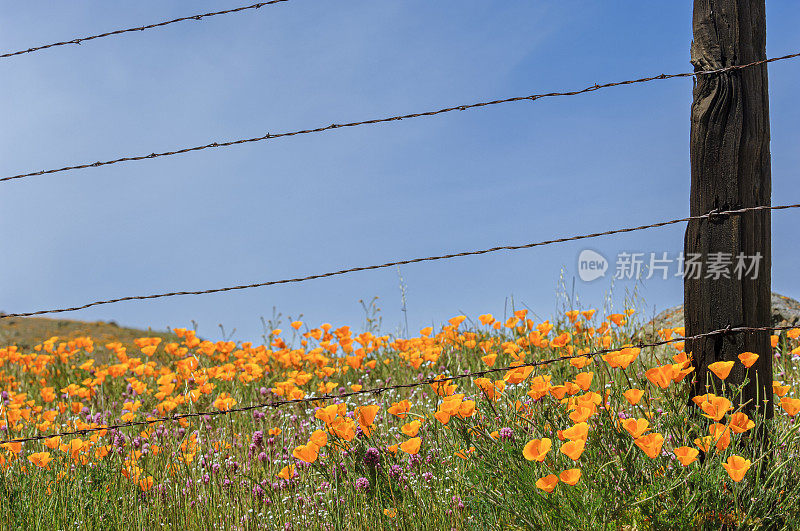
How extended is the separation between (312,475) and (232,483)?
41 centimetres

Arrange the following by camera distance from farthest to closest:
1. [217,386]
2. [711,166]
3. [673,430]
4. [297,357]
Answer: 1. [217,386]
2. [297,357]
3. [711,166]
4. [673,430]

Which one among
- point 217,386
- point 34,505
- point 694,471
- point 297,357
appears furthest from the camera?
point 217,386

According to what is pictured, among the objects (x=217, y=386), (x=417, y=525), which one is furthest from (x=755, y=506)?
(x=217, y=386)

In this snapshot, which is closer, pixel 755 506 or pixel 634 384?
pixel 755 506

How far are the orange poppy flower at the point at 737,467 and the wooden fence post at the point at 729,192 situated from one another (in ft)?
2.72

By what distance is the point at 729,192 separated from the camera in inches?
112

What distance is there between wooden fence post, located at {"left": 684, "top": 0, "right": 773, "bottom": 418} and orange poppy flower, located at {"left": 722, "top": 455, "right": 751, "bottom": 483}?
0.83 m

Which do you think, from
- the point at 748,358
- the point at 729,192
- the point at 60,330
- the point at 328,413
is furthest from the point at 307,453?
the point at 60,330

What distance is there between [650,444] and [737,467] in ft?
0.87

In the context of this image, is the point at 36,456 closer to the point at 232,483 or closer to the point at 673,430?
the point at 232,483

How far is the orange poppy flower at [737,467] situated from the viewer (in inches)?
80.9

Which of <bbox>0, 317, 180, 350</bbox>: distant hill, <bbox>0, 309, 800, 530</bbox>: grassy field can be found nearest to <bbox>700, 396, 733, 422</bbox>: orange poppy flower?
<bbox>0, 309, 800, 530</bbox>: grassy field

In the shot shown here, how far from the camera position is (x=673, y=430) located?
2584 millimetres

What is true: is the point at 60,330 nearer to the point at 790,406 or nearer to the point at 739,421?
the point at 739,421
